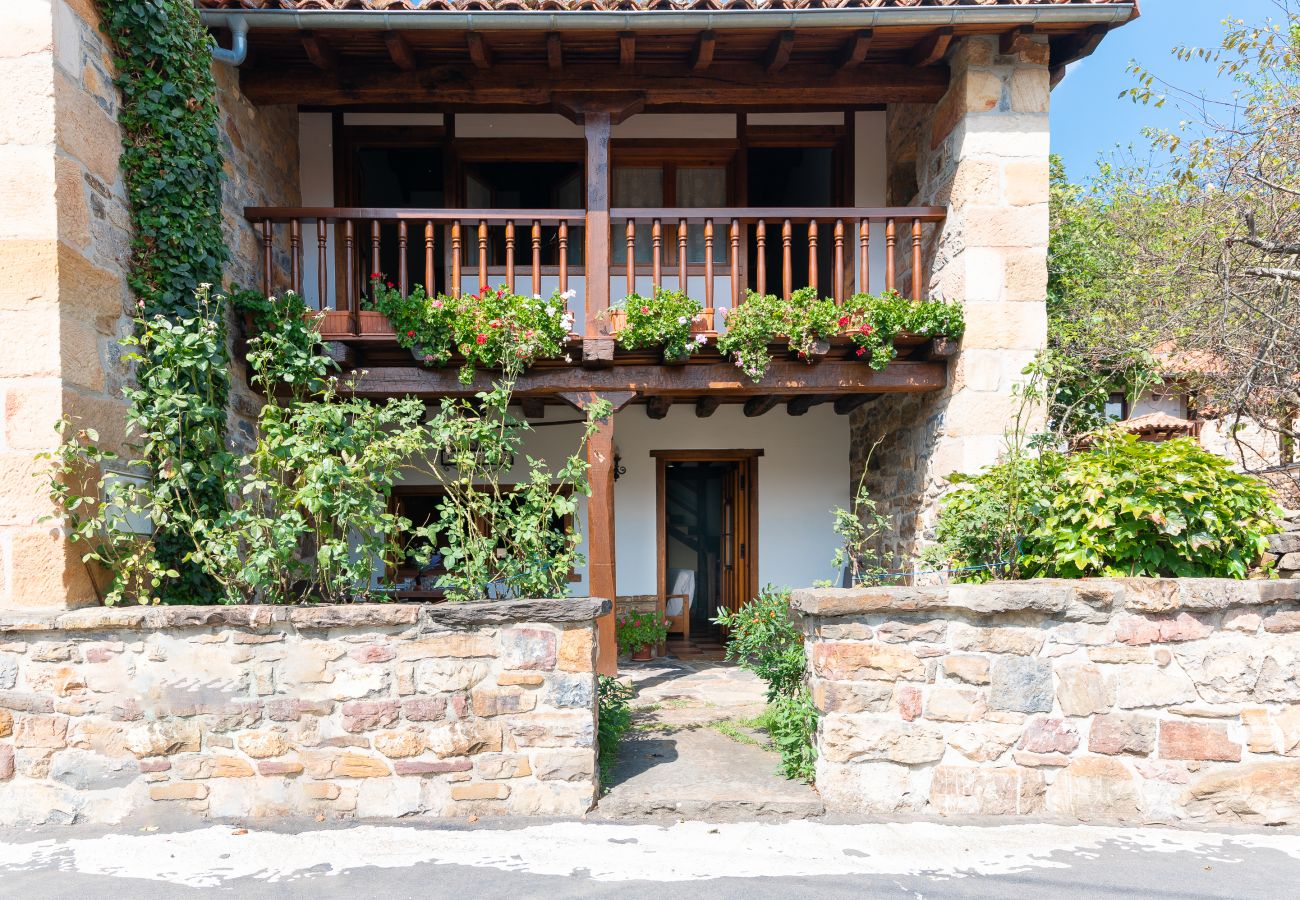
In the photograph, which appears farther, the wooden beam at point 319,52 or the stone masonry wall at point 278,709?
the wooden beam at point 319,52

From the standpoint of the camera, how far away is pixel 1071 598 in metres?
3.10

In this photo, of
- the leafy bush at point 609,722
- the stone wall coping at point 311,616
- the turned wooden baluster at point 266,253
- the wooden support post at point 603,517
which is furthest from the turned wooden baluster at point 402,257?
the leafy bush at point 609,722

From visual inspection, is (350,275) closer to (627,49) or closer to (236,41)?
(236,41)

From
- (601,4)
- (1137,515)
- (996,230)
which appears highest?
(601,4)

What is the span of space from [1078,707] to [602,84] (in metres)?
4.68

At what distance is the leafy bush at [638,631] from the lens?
6715 millimetres

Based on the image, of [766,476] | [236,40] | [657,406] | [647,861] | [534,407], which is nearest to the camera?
[647,861]

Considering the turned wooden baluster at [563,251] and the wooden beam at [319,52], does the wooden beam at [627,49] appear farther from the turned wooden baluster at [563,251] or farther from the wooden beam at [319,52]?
the wooden beam at [319,52]

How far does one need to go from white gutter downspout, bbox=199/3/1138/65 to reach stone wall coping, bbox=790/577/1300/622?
356 cm

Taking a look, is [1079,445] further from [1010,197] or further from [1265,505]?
[1265,505]

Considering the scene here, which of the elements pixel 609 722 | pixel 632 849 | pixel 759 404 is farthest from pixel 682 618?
pixel 632 849

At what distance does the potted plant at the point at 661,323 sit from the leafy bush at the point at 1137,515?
7.27 ft

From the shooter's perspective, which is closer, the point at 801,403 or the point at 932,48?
the point at 932,48

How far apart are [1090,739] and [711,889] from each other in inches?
69.0
